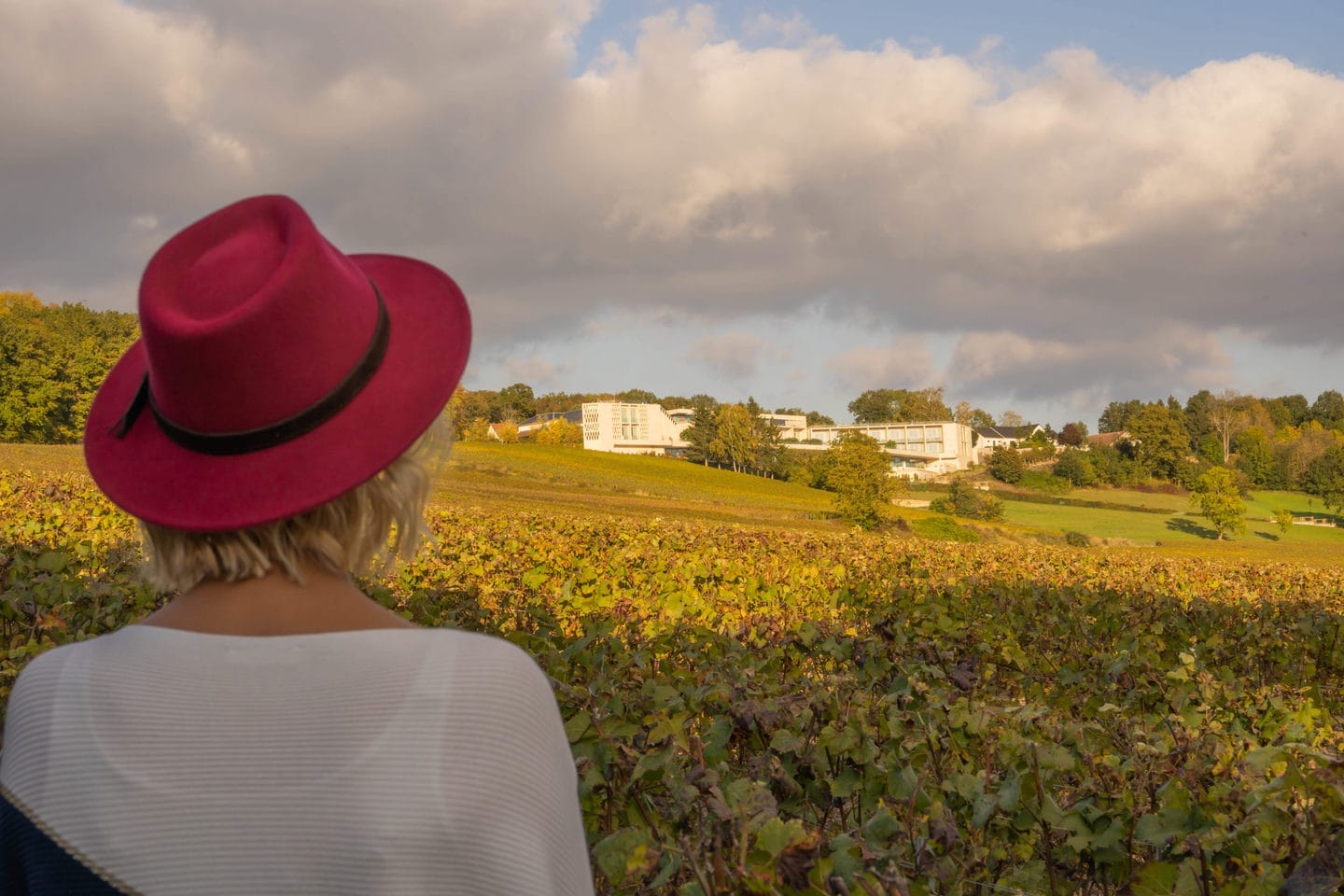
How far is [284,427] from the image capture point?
145cm

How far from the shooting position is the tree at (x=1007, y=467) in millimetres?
98438

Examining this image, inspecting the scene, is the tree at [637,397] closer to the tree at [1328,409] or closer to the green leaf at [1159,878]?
the tree at [1328,409]

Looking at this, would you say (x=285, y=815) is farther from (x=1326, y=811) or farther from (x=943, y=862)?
(x=1326, y=811)

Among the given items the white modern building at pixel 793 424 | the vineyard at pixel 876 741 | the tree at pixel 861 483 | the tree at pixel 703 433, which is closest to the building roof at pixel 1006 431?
the white modern building at pixel 793 424

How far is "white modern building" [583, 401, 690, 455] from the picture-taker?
5404 inches

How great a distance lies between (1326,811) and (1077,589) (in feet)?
27.8

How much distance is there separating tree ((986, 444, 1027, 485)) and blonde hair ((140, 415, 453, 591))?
10136 cm

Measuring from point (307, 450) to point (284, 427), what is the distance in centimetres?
5

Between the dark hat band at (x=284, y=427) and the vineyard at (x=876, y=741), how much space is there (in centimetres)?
89

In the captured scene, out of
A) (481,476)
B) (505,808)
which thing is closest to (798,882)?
(505,808)

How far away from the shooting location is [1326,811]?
2.11 metres

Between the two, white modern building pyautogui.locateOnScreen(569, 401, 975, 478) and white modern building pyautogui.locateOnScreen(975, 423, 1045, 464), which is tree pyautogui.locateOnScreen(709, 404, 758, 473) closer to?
white modern building pyautogui.locateOnScreen(569, 401, 975, 478)

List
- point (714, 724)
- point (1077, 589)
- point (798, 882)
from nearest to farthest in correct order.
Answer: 1. point (798, 882)
2. point (714, 724)
3. point (1077, 589)

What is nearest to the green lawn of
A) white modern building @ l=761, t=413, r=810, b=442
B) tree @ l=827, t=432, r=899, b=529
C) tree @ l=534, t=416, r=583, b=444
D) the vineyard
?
tree @ l=827, t=432, r=899, b=529
